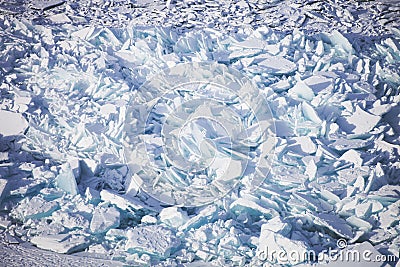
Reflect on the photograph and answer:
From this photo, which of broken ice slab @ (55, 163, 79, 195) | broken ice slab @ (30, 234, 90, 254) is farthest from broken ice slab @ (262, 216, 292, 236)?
broken ice slab @ (55, 163, 79, 195)

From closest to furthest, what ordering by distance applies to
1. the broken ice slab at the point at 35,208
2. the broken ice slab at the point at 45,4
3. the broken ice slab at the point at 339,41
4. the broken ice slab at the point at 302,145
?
the broken ice slab at the point at 35,208, the broken ice slab at the point at 302,145, the broken ice slab at the point at 339,41, the broken ice slab at the point at 45,4

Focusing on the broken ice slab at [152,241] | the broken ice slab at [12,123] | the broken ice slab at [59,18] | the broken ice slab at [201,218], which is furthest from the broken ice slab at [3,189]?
the broken ice slab at [59,18]

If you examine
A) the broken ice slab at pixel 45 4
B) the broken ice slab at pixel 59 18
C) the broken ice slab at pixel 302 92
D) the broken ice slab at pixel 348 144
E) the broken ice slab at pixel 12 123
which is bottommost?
the broken ice slab at pixel 348 144

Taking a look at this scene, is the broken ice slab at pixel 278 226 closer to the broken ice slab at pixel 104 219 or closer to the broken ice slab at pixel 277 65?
the broken ice slab at pixel 104 219

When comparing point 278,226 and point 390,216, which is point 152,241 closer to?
point 278,226

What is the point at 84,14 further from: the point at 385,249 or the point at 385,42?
the point at 385,249

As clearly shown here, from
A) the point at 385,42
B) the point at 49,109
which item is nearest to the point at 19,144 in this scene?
the point at 49,109
